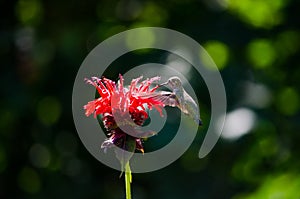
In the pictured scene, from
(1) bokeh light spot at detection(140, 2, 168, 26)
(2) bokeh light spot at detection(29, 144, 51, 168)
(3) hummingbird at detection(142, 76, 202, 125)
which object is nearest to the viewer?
(3) hummingbird at detection(142, 76, 202, 125)

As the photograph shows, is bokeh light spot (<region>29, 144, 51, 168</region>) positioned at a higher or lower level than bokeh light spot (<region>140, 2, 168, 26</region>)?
lower

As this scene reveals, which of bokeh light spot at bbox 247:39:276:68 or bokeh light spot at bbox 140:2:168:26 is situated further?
bokeh light spot at bbox 140:2:168:26

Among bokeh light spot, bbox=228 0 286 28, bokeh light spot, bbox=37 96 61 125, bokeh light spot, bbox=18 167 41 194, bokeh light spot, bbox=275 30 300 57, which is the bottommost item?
bokeh light spot, bbox=18 167 41 194

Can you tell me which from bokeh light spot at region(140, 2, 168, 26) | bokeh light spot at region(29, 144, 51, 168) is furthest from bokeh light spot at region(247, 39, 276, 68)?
bokeh light spot at region(29, 144, 51, 168)

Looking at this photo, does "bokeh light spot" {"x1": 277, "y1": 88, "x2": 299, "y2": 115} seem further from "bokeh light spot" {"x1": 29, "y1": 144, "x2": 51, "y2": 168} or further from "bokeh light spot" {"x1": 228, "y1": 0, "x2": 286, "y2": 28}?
"bokeh light spot" {"x1": 29, "y1": 144, "x2": 51, "y2": 168}

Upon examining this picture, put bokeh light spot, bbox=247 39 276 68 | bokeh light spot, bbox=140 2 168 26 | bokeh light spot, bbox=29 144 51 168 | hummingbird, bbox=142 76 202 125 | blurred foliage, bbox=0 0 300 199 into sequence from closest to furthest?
hummingbird, bbox=142 76 202 125, blurred foliage, bbox=0 0 300 199, bokeh light spot, bbox=247 39 276 68, bokeh light spot, bbox=140 2 168 26, bokeh light spot, bbox=29 144 51 168

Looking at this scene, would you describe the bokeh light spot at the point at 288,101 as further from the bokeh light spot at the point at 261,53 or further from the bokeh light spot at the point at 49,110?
the bokeh light spot at the point at 49,110

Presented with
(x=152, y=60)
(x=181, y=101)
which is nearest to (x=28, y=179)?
(x=152, y=60)

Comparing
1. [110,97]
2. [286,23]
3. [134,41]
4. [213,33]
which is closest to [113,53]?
[134,41]
